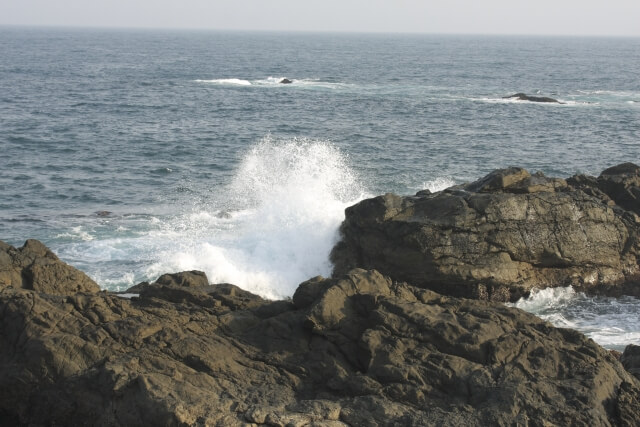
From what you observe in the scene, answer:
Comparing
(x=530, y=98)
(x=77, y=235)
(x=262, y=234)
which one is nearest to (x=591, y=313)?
(x=262, y=234)

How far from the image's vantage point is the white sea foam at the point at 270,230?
21.1m

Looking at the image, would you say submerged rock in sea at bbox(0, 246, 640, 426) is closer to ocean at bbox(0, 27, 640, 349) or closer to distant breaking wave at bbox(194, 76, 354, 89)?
ocean at bbox(0, 27, 640, 349)

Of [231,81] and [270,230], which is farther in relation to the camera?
[231,81]

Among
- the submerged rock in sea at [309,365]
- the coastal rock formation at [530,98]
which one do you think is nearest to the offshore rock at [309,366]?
the submerged rock in sea at [309,365]

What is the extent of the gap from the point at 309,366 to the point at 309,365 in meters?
0.03

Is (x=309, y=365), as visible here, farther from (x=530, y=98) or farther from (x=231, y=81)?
(x=231, y=81)

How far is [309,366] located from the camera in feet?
37.3

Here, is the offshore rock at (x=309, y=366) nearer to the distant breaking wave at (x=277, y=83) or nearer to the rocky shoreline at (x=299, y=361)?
the rocky shoreline at (x=299, y=361)

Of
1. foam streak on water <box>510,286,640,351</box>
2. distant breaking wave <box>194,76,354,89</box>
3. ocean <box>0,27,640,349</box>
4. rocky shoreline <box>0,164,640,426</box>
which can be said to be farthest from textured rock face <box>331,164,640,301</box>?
distant breaking wave <box>194,76,354,89</box>

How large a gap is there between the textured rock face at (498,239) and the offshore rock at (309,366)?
231 inches

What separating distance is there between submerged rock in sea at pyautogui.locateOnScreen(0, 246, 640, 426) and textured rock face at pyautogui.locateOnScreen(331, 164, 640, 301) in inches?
233

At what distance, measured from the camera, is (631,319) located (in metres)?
18.1

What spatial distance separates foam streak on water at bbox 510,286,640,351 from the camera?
Answer: 17.1 meters

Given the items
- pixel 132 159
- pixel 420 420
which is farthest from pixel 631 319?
pixel 132 159
